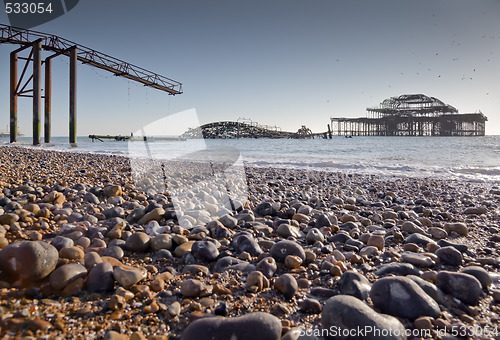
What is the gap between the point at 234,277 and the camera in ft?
3.97

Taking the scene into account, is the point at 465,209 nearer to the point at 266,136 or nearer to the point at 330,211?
the point at 330,211

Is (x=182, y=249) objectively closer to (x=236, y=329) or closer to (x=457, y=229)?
(x=236, y=329)

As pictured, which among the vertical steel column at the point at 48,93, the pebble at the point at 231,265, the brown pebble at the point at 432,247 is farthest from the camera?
the vertical steel column at the point at 48,93

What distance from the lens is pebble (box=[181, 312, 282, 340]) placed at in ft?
2.44

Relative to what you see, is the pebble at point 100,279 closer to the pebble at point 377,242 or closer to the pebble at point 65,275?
the pebble at point 65,275

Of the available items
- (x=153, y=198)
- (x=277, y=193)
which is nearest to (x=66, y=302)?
(x=153, y=198)

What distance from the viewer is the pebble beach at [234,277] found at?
83 centimetres

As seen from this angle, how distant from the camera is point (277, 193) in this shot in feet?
11.3

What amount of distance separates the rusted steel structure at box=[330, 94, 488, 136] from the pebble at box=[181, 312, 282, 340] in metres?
55.0

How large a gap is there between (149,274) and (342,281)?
829mm

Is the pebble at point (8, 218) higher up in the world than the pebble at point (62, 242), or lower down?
higher up

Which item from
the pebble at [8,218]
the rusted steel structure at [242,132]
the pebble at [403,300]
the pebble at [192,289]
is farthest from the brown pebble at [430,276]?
the rusted steel structure at [242,132]

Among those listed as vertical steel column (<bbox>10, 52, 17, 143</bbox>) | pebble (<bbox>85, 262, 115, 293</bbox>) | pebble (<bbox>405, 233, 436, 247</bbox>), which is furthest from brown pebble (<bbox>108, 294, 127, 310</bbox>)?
vertical steel column (<bbox>10, 52, 17, 143</bbox>)

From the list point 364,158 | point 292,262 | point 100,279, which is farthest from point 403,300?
point 364,158
